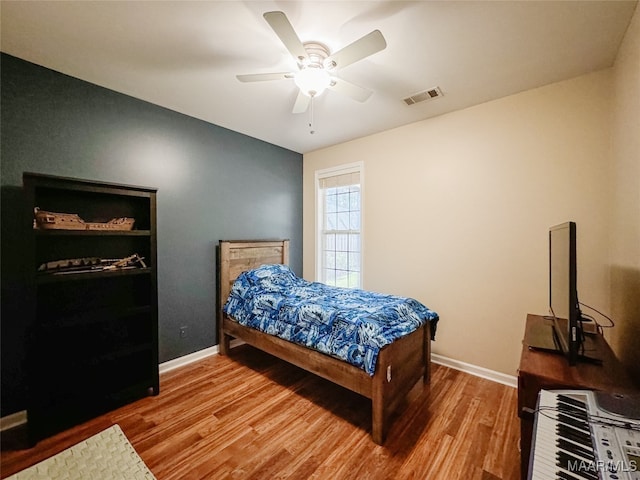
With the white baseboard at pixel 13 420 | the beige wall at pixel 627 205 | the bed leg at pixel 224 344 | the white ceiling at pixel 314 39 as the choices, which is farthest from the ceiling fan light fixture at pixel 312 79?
the white baseboard at pixel 13 420

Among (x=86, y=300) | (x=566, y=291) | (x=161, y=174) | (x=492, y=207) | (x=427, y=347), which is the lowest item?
(x=427, y=347)

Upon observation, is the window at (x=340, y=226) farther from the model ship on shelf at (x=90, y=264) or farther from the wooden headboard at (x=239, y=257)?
the model ship on shelf at (x=90, y=264)

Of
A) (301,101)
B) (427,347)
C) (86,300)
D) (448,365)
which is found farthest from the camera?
(448,365)

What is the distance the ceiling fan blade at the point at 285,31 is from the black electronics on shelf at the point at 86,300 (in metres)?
1.63

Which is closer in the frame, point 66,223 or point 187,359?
point 66,223

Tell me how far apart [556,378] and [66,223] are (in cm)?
319

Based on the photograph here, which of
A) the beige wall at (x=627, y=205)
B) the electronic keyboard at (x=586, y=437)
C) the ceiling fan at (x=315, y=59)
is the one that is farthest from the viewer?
the beige wall at (x=627, y=205)

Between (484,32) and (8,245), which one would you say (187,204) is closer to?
(8,245)

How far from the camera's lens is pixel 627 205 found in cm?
166

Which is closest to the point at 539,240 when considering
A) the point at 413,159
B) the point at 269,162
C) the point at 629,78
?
the point at 629,78

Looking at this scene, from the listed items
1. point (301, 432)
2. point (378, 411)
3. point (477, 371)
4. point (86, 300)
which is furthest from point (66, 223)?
point (477, 371)

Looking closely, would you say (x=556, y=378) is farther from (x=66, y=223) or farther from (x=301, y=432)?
(x=66, y=223)

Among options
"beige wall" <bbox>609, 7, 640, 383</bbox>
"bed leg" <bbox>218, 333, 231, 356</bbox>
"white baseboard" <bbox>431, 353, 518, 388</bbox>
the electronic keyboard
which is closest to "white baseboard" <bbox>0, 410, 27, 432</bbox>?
"bed leg" <bbox>218, 333, 231, 356</bbox>

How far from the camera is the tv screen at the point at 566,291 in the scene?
4.20ft
